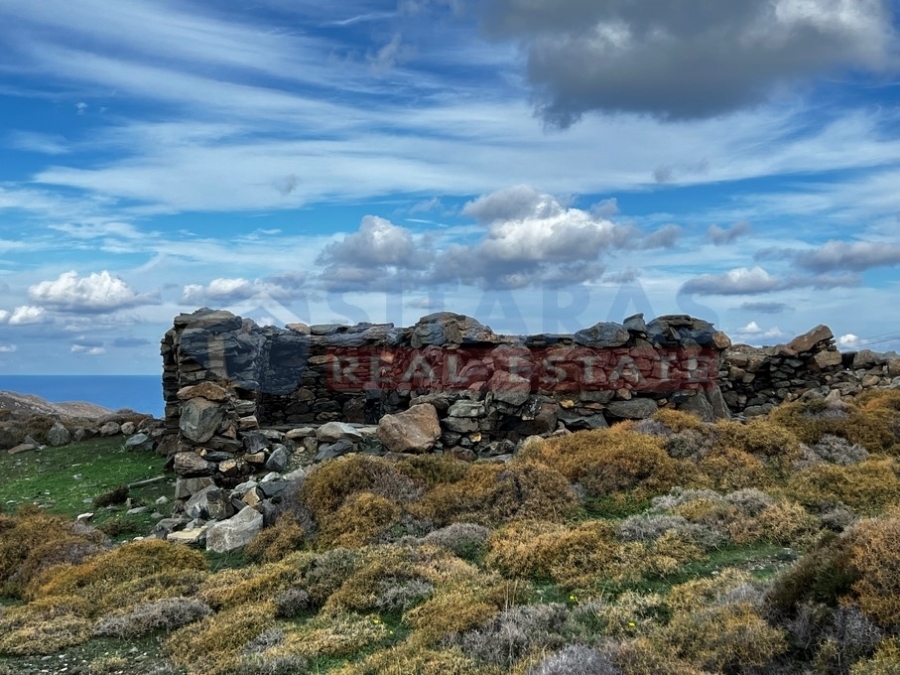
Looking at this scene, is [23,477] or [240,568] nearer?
[240,568]

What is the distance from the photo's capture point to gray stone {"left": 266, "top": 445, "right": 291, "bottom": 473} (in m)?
15.5

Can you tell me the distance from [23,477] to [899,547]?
19647 mm

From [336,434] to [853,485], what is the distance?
33.7ft

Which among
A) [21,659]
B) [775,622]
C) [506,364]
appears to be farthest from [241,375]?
[775,622]

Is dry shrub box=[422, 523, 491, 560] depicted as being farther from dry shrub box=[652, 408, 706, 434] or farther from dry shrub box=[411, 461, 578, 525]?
dry shrub box=[652, 408, 706, 434]

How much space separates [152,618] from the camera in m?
8.30

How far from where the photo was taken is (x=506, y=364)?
1806cm

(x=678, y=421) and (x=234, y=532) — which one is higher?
(x=678, y=421)

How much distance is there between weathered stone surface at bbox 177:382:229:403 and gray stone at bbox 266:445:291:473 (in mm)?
1999

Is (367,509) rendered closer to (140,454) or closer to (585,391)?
(585,391)

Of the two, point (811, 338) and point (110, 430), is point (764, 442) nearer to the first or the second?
point (811, 338)

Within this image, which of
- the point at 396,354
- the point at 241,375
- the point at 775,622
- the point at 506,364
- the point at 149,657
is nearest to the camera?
the point at 775,622

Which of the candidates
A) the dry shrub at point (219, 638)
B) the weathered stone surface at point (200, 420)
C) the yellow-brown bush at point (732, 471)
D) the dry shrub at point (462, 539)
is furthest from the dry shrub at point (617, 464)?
the weathered stone surface at point (200, 420)

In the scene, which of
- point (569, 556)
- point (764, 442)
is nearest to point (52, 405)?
point (764, 442)
